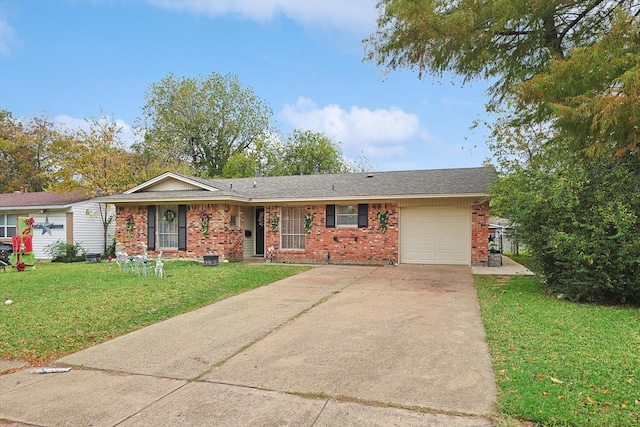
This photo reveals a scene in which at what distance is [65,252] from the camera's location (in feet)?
55.0

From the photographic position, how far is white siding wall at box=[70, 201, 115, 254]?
1773cm

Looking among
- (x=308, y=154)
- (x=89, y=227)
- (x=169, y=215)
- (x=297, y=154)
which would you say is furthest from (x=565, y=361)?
(x=297, y=154)

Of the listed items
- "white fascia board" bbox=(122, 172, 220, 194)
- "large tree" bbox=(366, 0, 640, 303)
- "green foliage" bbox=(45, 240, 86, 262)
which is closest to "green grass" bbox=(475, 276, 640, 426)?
"large tree" bbox=(366, 0, 640, 303)

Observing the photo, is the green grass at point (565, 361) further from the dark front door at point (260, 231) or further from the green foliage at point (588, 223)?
the dark front door at point (260, 231)

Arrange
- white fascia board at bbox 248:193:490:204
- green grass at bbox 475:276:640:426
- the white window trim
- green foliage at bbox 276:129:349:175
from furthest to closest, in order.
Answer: green foliage at bbox 276:129:349:175 < the white window trim < white fascia board at bbox 248:193:490:204 < green grass at bbox 475:276:640:426

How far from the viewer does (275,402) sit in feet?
10.9

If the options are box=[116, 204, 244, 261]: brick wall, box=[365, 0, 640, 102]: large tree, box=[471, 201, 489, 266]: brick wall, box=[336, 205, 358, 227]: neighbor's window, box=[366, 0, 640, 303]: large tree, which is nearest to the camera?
box=[366, 0, 640, 303]: large tree

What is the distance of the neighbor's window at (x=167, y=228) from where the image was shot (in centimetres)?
1547

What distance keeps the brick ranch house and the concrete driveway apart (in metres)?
6.83

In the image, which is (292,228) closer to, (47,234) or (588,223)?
(588,223)

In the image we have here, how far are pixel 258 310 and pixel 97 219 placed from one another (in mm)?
14963

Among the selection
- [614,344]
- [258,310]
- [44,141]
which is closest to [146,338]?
[258,310]

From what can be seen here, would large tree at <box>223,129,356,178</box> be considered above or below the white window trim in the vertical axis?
above

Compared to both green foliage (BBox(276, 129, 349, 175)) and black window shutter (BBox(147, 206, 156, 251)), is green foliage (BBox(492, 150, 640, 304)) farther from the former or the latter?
green foliage (BBox(276, 129, 349, 175))
